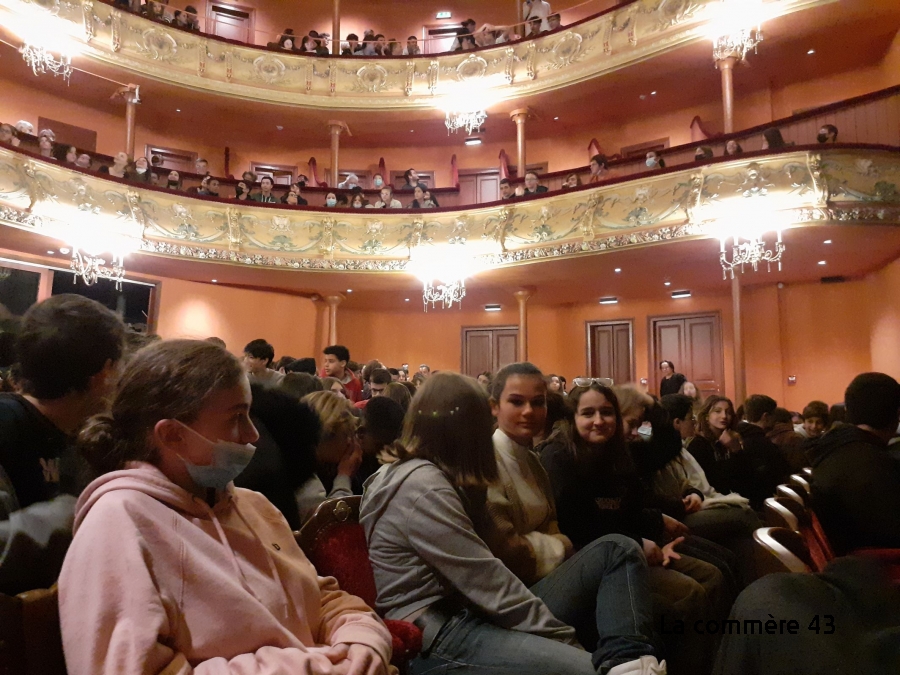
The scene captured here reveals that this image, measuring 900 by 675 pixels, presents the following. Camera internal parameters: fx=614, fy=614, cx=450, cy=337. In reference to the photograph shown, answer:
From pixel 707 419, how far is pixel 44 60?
38.2ft

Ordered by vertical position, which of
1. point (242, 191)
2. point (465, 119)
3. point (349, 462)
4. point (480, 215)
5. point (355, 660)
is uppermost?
point (465, 119)

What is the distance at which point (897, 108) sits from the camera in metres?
7.87

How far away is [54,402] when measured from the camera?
1601 mm

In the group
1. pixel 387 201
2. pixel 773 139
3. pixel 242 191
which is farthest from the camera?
pixel 387 201

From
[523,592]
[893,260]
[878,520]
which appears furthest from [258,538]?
[893,260]

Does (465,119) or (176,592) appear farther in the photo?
(465,119)

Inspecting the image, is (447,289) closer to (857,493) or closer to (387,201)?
(387,201)

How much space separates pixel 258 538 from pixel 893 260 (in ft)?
35.5

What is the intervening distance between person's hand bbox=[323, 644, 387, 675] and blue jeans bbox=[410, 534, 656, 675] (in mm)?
427

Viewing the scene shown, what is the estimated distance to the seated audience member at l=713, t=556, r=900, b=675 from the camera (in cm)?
123

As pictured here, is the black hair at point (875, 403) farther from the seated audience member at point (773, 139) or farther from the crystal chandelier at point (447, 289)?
the crystal chandelier at point (447, 289)

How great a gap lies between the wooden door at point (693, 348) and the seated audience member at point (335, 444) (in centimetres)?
1040

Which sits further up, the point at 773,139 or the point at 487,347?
the point at 773,139

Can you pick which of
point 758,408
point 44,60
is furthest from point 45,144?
point 758,408
